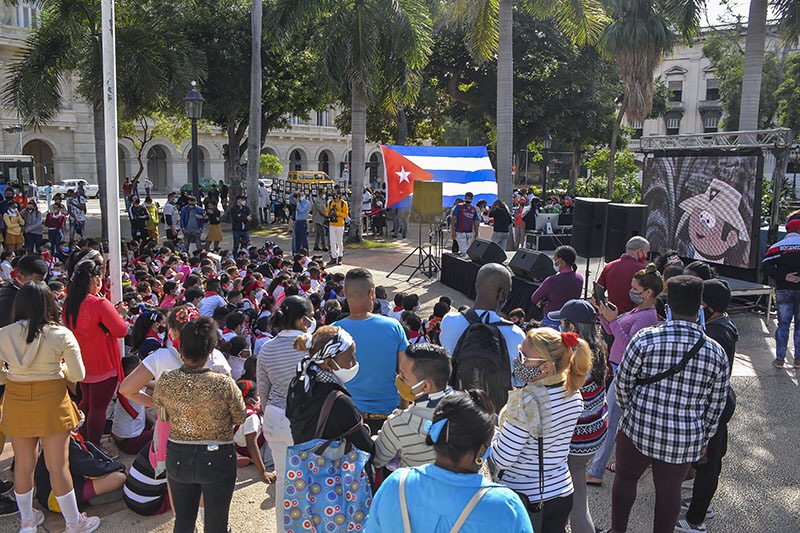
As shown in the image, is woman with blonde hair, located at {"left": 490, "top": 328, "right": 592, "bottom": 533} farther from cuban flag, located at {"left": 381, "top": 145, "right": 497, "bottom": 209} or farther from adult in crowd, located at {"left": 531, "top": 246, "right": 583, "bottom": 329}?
cuban flag, located at {"left": 381, "top": 145, "right": 497, "bottom": 209}

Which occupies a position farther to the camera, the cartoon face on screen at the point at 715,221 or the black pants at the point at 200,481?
the cartoon face on screen at the point at 715,221

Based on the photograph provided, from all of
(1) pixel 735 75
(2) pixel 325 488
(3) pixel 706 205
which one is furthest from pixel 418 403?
(1) pixel 735 75

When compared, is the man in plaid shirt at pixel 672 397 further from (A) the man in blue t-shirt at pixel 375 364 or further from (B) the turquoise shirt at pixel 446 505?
(B) the turquoise shirt at pixel 446 505

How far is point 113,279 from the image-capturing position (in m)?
6.89

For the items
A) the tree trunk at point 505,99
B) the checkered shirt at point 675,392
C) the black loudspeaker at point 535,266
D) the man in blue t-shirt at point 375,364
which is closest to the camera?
the checkered shirt at point 675,392

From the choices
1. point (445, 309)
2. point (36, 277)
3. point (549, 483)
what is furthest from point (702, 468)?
point (36, 277)

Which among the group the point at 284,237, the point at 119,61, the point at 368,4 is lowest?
the point at 284,237

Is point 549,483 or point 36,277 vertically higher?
point 36,277

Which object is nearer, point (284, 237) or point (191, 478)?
point (191, 478)

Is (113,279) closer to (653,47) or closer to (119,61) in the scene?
(119,61)

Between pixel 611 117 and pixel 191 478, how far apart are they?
32.4m

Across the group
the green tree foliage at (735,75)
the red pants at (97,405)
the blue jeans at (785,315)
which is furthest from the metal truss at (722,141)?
the green tree foliage at (735,75)

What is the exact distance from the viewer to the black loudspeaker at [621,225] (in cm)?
1099

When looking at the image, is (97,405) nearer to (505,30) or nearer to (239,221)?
(239,221)
